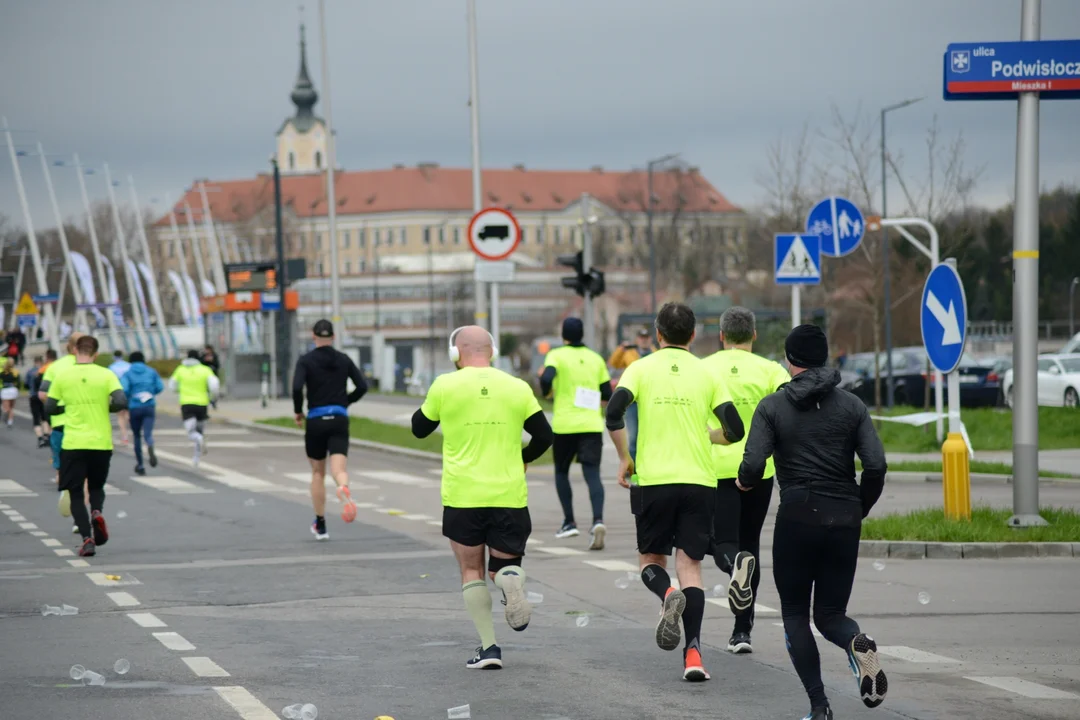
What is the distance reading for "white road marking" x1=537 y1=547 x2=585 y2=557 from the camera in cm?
1341

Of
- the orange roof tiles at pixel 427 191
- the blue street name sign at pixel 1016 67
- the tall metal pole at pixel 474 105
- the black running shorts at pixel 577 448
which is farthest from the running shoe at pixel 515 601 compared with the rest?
the orange roof tiles at pixel 427 191

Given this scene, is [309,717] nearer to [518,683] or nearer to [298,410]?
[518,683]

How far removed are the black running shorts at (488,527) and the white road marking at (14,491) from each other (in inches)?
526

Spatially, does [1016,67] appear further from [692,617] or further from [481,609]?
[481,609]

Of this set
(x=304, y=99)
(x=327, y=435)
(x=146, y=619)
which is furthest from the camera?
(x=304, y=99)

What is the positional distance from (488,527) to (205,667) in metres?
1.56

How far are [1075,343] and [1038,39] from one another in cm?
3209

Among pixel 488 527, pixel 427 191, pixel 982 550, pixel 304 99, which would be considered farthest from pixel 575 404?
pixel 304 99

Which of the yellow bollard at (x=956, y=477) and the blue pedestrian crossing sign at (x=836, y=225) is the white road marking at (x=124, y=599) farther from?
the blue pedestrian crossing sign at (x=836, y=225)

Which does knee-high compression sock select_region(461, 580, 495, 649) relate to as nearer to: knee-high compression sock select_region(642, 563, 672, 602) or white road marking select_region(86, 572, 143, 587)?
knee-high compression sock select_region(642, 563, 672, 602)

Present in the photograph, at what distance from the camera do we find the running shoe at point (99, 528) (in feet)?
44.7

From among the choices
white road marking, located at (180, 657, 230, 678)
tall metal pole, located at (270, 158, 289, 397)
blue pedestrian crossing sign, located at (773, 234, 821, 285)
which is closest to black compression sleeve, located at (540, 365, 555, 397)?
blue pedestrian crossing sign, located at (773, 234, 821, 285)

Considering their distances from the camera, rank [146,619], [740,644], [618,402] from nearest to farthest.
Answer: [618,402] < [740,644] < [146,619]

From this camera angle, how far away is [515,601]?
7.91 metres
